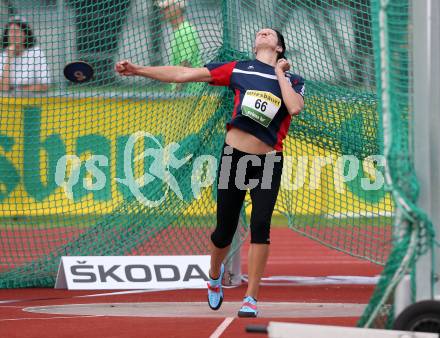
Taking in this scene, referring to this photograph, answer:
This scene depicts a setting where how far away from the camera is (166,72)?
25.2 feet

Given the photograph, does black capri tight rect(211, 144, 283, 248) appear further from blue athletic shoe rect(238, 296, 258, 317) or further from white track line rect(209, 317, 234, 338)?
white track line rect(209, 317, 234, 338)

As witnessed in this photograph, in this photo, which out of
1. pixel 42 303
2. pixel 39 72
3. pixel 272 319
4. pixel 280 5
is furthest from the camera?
pixel 39 72

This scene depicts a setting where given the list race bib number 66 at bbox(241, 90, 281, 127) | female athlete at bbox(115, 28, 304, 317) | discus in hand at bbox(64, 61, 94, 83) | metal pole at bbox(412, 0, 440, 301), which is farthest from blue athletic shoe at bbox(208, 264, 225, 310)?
metal pole at bbox(412, 0, 440, 301)

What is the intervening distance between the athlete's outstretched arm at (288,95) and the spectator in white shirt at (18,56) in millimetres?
3189

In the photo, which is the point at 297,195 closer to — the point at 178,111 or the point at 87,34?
the point at 178,111

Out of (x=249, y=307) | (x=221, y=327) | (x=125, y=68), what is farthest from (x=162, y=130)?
(x=221, y=327)

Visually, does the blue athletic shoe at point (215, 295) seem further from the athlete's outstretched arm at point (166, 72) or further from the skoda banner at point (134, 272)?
the athlete's outstretched arm at point (166, 72)

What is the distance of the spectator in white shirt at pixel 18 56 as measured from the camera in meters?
10.0

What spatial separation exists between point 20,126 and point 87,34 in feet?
4.66

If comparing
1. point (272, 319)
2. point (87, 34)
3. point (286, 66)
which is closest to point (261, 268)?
point (272, 319)

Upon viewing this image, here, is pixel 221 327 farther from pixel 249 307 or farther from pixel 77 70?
pixel 77 70

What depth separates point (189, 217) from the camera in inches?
400

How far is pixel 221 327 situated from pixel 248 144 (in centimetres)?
134

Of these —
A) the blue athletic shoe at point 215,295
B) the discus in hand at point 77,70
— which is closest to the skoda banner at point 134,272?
the blue athletic shoe at point 215,295
